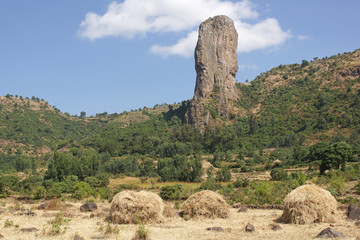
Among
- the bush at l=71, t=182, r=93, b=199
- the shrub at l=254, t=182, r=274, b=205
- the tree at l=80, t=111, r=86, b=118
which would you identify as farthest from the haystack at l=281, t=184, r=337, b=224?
the tree at l=80, t=111, r=86, b=118

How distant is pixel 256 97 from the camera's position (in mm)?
99250

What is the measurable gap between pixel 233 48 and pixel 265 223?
295 feet

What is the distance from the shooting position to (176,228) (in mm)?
12680

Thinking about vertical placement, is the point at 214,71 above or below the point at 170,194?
above

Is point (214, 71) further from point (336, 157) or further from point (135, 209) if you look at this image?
point (135, 209)

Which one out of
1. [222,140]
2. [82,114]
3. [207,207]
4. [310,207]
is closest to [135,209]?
[207,207]

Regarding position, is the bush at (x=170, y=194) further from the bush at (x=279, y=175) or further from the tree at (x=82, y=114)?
the tree at (x=82, y=114)

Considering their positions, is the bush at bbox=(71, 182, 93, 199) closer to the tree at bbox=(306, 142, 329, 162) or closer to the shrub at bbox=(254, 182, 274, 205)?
the shrub at bbox=(254, 182, 274, 205)

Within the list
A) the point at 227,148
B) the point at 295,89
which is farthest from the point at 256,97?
the point at 227,148

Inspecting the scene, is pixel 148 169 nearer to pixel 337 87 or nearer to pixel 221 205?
pixel 221 205

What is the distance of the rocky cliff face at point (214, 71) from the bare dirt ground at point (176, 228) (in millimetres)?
73981

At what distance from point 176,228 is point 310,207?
201 inches

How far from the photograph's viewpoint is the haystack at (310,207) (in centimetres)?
1278

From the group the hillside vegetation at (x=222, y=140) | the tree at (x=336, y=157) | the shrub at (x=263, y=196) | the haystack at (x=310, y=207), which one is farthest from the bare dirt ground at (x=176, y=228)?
the tree at (x=336, y=157)
